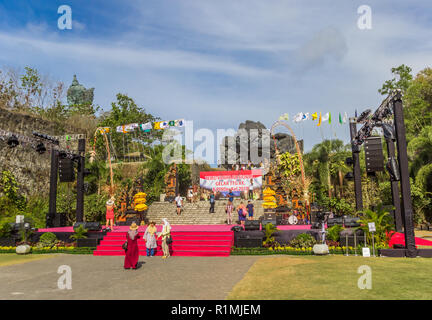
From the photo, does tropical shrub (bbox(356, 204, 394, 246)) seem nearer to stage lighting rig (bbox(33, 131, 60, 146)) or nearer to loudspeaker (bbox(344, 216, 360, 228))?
loudspeaker (bbox(344, 216, 360, 228))

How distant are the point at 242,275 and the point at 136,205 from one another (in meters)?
13.5

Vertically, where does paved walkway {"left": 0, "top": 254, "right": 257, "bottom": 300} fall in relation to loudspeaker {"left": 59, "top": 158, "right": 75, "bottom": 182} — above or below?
below

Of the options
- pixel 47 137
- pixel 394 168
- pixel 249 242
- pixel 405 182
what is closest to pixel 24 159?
pixel 47 137

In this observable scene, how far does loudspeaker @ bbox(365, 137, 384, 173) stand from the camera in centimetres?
1503

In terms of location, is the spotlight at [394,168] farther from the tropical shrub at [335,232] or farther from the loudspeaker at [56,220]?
the loudspeaker at [56,220]

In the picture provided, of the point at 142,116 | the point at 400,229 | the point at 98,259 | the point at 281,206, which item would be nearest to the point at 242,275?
the point at 98,259

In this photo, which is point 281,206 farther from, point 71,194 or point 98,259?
point 71,194

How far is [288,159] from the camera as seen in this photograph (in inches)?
1328

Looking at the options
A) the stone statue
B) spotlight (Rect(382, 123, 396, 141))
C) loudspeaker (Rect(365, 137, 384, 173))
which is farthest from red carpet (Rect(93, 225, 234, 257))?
the stone statue

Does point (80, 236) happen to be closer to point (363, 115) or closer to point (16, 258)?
point (16, 258)

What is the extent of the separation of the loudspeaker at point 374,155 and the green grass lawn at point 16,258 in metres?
14.4

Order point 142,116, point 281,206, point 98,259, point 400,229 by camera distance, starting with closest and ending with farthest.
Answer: point 98,259
point 400,229
point 281,206
point 142,116

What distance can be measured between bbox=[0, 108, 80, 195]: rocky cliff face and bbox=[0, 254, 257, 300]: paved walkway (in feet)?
58.7

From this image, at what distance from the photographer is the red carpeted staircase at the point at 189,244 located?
1389 cm
